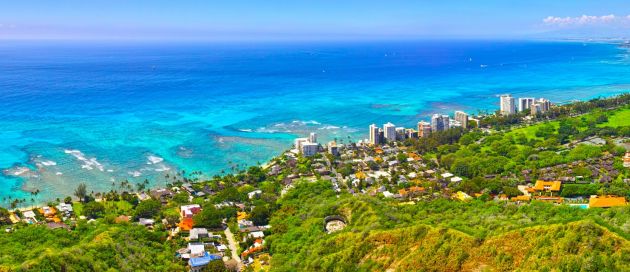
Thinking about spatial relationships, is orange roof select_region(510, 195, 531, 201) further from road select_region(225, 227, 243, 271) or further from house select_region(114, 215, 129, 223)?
house select_region(114, 215, 129, 223)

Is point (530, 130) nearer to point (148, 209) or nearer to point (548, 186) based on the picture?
point (548, 186)

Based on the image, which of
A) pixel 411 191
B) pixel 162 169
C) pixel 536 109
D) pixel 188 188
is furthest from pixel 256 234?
pixel 536 109

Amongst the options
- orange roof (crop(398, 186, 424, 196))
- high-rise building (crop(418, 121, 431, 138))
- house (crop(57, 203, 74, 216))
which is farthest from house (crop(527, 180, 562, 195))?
house (crop(57, 203, 74, 216))

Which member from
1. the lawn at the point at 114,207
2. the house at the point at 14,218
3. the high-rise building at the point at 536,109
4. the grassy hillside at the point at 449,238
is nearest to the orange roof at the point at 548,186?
the grassy hillside at the point at 449,238

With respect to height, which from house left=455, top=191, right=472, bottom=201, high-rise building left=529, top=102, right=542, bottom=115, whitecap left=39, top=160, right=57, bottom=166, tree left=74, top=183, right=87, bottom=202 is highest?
high-rise building left=529, top=102, right=542, bottom=115

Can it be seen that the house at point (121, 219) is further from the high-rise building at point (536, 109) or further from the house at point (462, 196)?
the high-rise building at point (536, 109)

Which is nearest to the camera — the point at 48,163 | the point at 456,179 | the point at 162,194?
the point at 162,194
